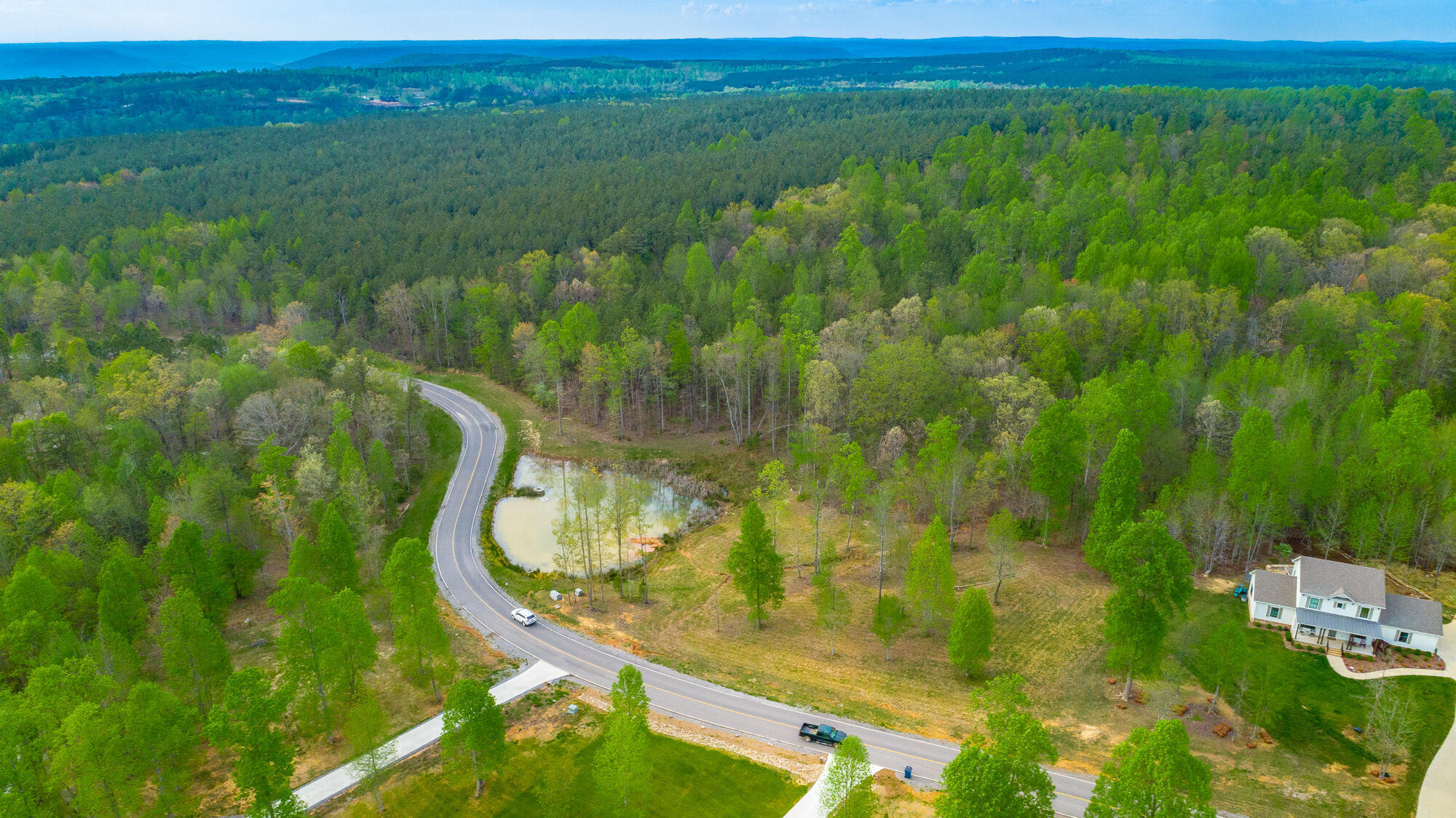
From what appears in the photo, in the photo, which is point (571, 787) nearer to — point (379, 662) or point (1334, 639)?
point (379, 662)

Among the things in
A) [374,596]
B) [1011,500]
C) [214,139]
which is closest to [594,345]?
[374,596]

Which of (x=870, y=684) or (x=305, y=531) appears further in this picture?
(x=305, y=531)

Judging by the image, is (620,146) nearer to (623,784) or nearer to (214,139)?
(214,139)

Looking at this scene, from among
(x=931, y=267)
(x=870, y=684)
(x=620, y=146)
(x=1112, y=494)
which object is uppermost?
(x=620, y=146)

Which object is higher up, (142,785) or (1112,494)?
(1112,494)

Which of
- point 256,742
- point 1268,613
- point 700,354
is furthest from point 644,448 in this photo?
point 1268,613

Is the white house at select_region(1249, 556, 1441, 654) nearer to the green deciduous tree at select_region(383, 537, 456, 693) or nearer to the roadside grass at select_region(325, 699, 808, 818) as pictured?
the roadside grass at select_region(325, 699, 808, 818)
